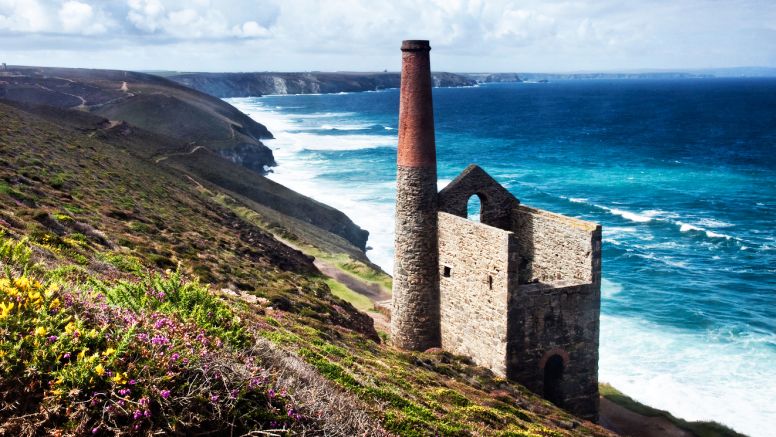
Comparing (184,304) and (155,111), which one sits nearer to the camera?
(184,304)

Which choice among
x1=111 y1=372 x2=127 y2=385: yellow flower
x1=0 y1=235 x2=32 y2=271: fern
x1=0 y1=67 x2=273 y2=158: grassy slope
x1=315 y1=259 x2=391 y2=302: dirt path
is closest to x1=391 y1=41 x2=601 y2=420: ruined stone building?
x1=315 y1=259 x2=391 y2=302: dirt path

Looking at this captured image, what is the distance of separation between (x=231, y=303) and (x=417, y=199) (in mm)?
8742

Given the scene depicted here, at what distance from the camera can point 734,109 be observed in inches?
6855

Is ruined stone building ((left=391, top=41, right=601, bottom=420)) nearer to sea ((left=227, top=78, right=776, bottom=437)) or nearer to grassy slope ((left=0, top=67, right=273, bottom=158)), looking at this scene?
sea ((left=227, top=78, right=776, bottom=437))

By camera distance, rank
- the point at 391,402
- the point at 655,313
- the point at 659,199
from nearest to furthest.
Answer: the point at 391,402, the point at 655,313, the point at 659,199

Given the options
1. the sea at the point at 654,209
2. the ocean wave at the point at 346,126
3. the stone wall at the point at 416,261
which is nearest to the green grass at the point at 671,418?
the sea at the point at 654,209

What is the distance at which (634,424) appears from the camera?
25.2m

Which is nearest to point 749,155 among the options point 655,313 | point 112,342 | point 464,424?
point 655,313

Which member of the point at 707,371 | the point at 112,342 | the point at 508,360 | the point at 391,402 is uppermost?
the point at 112,342

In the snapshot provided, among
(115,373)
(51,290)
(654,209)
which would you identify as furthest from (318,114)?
(115,373)

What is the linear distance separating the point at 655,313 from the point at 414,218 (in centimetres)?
2094

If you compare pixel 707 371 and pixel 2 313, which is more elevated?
pixel 2 313

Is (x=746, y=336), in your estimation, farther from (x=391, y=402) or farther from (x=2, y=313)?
(x=2, y=313)

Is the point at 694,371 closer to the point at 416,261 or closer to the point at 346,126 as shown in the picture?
the point at 416,261
